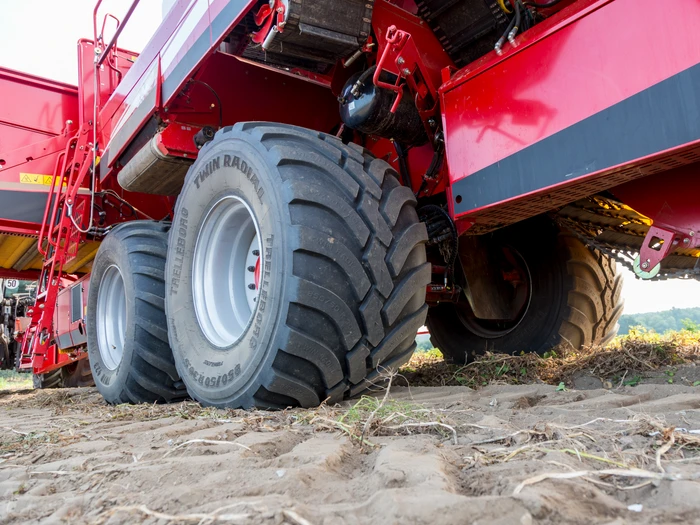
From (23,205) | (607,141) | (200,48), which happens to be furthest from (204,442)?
(23,205)

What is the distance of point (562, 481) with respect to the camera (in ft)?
3.13

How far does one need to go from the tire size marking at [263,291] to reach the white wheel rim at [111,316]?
202 centimetres

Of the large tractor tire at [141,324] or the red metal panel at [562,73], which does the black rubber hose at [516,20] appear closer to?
the red metal panel at [562,73]

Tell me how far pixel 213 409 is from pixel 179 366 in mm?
525

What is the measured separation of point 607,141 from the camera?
5.74ft

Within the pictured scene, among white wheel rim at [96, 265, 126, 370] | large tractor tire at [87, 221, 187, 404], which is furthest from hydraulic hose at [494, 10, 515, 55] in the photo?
white wheel rim at [96, 265, 126, 370]

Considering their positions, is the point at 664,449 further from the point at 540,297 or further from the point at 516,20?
the point at 540,297

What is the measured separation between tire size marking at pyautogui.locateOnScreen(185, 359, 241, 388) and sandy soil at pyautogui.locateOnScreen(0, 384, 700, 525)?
33 cm

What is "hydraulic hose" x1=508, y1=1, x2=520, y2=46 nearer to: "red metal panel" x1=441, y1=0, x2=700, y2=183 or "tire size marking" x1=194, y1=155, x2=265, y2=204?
"red metal panel" x1=441, y1=0, x2=700, y2=183

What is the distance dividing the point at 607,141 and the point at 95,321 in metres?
3.51

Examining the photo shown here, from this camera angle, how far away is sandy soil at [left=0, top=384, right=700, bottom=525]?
892 millimetres

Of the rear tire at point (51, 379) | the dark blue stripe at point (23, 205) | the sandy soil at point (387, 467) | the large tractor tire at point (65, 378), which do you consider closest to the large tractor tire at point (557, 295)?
the sandy soil at point (387, 467)

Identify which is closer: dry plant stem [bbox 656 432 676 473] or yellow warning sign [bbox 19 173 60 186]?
dry plant stem [bbox 656 432 676 473]

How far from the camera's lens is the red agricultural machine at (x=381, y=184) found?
1.83 m
